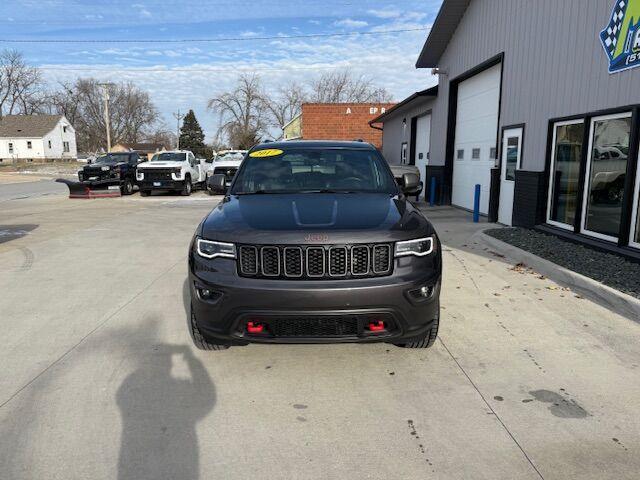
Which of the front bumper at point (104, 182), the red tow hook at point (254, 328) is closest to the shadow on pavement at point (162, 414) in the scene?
the red tow hook at point (254, 328)

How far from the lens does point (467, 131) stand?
46.5ft

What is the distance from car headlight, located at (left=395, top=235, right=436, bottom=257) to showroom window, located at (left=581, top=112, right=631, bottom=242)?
191 inches

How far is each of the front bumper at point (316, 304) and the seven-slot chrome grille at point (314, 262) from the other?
0.06 metres

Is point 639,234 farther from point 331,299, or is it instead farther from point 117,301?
point 117,301

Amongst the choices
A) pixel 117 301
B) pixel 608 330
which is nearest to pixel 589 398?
pixel 608 330

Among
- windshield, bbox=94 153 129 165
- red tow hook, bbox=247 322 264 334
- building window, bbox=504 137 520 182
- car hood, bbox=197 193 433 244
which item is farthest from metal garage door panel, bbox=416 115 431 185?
red tow hook, bbox=247 322 264 334

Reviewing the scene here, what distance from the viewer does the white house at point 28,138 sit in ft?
247

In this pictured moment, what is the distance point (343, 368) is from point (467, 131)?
11.8 metres

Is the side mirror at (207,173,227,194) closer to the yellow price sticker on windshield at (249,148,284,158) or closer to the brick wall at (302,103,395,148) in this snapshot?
the yellow price sticker on windshield at (249,148,284,158)

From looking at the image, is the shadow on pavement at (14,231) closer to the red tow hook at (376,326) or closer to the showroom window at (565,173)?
the red tow hook at (376,326)

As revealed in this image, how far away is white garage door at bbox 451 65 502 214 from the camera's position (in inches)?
482

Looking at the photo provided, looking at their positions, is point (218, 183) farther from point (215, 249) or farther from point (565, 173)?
point (565, 173)

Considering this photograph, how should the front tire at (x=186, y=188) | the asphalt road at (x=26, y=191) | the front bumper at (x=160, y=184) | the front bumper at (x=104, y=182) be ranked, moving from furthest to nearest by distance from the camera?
the asphalt road at (x=26, y=191)
the front bumper at (x=104, y=182)
the front tire at (x=186, y=188)
the front bumper at (x=160, y=184)

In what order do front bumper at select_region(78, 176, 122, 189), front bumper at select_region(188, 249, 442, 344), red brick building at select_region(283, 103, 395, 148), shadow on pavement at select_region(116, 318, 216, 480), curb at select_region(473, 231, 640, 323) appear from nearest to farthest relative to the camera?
shadow on pavement at select_region(116, 318, 216, 480) < front bumper at select_region(188, 249, 442, 344) < curb at select_region(473, 231, 640, 323) < front bumper at select_region(78, 176, 122, 189) < red brick building at select_region(283, 103, 395, 148)
